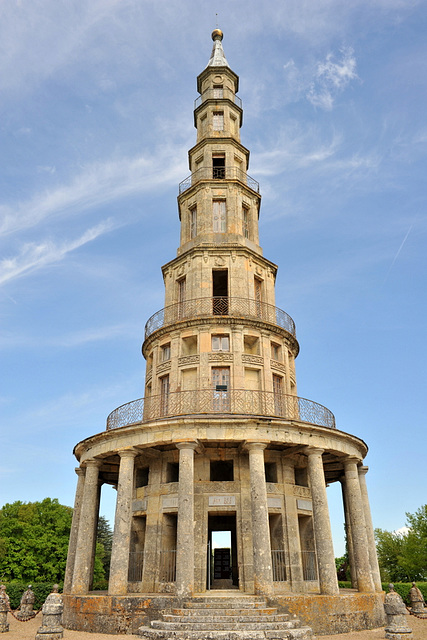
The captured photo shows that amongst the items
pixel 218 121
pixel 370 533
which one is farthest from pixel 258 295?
pixel 370 533

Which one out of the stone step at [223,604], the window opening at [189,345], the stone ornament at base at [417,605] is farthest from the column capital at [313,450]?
the stone ornament at base at [417,605]

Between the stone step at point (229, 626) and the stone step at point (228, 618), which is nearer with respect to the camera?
the stone step at point (229, 626)

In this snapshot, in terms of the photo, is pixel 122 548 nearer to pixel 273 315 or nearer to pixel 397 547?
pixel 273 315

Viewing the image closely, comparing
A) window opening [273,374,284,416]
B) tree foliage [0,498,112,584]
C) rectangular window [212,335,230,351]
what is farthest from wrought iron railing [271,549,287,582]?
tree foliage [0,498,112,584]

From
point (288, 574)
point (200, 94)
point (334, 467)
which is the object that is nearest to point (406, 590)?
point (334, 467)

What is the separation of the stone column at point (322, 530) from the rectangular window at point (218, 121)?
2304cm

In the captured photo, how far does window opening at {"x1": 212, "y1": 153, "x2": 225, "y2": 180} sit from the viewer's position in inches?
1246

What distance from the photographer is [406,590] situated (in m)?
31.0

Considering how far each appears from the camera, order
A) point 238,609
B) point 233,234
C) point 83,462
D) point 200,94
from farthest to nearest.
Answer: point 200,94 < point 233,234 < point 83,462 < point 238,609

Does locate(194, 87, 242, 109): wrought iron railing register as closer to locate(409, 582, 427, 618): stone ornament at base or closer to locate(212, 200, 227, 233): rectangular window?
locate(212, 200, 227, 233): rectangular window

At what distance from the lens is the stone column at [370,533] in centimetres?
2352

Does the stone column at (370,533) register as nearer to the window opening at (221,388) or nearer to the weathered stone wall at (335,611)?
the weathered stone wall at (335,611)

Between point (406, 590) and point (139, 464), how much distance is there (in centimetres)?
2043

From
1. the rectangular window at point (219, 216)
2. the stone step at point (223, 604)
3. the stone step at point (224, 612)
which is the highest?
the rectangular window at point (219, 216)
